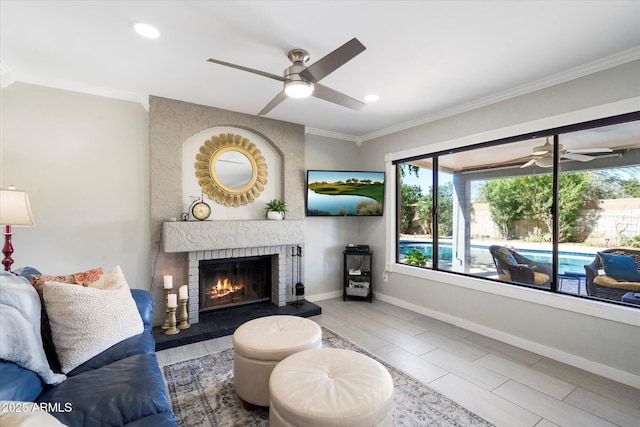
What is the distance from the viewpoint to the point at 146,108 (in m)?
3.15

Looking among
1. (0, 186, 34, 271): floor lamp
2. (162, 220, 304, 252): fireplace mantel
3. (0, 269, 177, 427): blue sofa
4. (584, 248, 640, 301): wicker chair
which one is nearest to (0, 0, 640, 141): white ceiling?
(0, 186, 34, 271): floor lamp

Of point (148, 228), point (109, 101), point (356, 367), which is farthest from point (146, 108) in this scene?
point (356, 367)

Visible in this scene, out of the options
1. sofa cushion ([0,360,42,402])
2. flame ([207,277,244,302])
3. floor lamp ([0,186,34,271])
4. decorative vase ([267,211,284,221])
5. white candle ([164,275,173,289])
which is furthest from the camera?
decorative vase ([267,211,284,221])

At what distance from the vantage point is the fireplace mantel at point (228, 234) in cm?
309

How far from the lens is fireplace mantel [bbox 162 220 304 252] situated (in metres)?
3.09

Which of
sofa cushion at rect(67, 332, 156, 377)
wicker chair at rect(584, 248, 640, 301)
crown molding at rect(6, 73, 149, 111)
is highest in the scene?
crown molding at rect(6, 73, 149, 111)

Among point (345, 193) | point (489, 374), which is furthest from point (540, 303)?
point (345, 193)

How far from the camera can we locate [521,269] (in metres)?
3.06

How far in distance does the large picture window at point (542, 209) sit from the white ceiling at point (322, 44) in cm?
65

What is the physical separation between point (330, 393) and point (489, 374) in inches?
67.6

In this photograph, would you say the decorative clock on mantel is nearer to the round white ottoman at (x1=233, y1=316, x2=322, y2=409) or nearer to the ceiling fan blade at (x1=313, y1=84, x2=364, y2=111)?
the round white ottoman at (x1=233, y1=316, x2=322, y2=409)

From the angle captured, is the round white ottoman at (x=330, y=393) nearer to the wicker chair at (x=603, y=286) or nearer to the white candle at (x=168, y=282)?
the white candle at (x=168, y=282)

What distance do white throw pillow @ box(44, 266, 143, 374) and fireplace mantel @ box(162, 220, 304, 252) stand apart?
125 cm

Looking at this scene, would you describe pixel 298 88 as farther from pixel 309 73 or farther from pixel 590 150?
pixel 590 150
